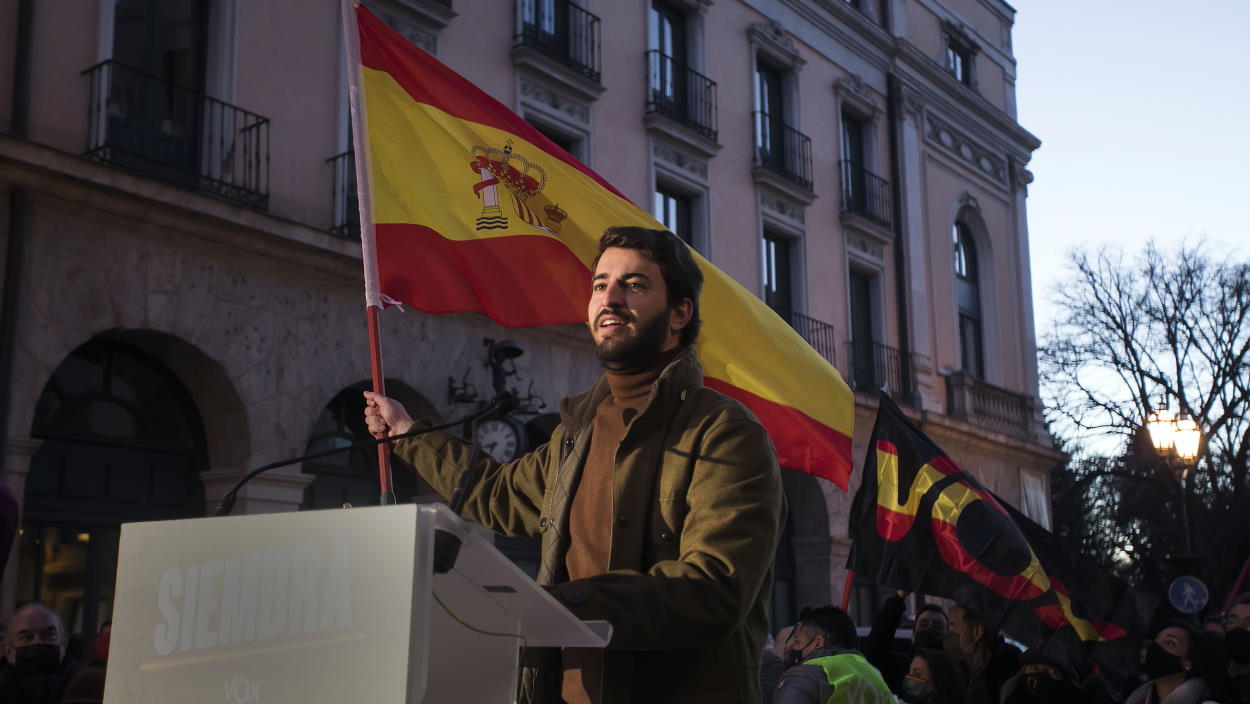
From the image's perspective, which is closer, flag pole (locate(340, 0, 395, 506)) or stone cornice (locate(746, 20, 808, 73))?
flag pole (locate(340, 0, 395, 506))

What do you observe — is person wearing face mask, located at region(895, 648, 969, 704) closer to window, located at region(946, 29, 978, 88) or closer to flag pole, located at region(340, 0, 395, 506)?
flag pole, located at region(340, 0, 395, 506)

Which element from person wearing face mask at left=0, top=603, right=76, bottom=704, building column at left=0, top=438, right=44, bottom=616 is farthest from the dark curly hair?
building column at left=0, top=438, right=44, bottom=616

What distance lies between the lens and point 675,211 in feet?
58.3

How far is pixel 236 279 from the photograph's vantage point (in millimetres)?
11680

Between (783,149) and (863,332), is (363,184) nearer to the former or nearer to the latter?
(783,149)

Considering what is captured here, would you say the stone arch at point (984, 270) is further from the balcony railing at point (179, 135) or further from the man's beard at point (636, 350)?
the man's beard at point (636, 350)

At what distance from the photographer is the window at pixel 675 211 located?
17.4 meters

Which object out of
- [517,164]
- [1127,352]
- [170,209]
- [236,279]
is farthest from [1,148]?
[1127,352]

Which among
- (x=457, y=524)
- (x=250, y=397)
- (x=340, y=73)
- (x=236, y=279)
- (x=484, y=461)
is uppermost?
(x=340, y=73)

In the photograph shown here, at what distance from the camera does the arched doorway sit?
1073 cm

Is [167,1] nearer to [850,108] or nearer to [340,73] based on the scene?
[340,73]

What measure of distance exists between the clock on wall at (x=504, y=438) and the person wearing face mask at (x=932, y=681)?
6.53 meters

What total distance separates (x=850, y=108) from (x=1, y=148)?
48.2 ft

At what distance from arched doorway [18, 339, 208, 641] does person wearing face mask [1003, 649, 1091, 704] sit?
24.0 ft
